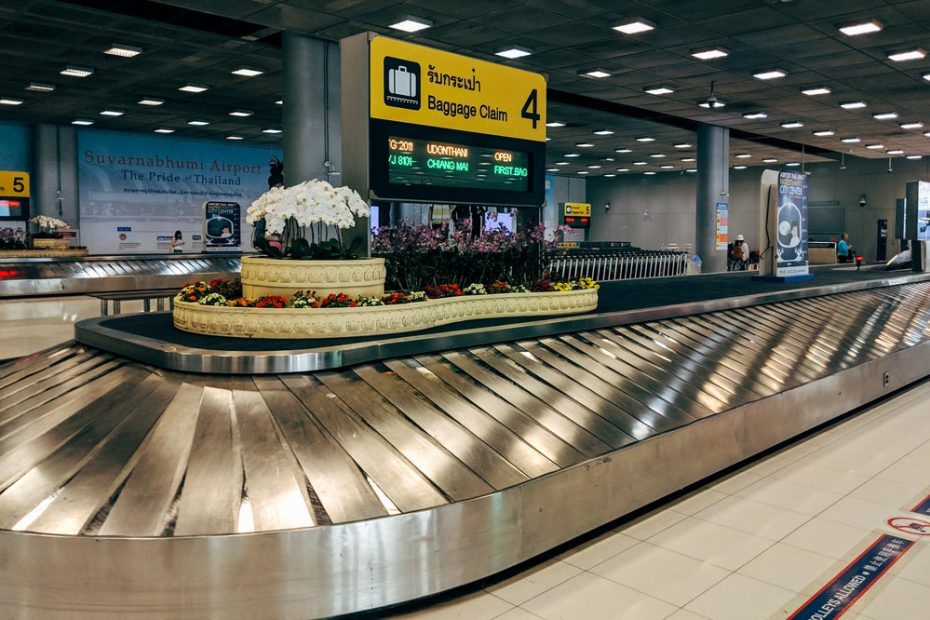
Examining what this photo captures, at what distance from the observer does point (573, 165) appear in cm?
3297

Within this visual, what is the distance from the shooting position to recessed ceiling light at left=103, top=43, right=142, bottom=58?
12250 mm

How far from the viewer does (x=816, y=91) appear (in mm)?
15398

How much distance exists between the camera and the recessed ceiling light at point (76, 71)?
45.8ft

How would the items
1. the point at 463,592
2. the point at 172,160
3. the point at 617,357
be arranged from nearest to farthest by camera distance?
1. the point at 463,592
2. the point at 617,357
3. the point at 172,160

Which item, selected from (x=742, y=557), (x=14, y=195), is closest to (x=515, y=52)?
(x=742, y=557)

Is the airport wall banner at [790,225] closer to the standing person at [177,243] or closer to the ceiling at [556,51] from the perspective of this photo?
the ceiling at [556,51]

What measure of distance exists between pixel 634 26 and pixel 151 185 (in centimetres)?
1751

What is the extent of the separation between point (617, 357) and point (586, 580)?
2.30m

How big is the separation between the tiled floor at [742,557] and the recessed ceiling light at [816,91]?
37.5 ft

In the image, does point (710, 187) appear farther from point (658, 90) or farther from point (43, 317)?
point (43, 317)

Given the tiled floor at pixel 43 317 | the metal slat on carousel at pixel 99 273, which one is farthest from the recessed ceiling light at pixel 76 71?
the tiled floor at pixel 43 317

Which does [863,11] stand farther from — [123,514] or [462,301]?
[123,514]

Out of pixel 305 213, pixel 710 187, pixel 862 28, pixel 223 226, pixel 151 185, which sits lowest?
pixel 305 213

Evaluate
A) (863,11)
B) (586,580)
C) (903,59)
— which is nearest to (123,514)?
(586,580)
